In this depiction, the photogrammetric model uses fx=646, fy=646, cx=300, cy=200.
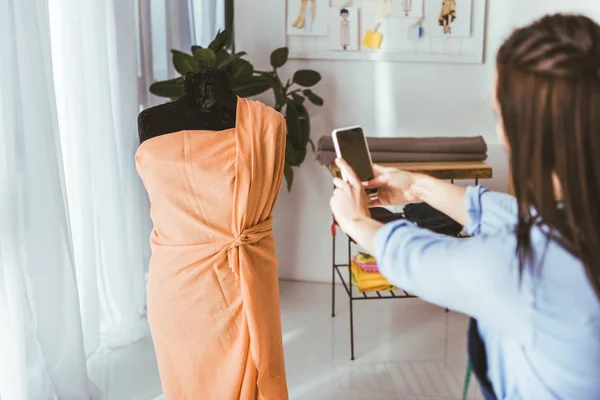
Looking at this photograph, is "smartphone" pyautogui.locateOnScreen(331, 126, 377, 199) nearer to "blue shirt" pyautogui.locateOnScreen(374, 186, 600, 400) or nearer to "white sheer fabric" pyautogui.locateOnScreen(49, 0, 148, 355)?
"blue shirt" pyautogui.locateOnScreen(374, 186, 600, 400)

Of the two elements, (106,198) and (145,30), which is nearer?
(106,198)

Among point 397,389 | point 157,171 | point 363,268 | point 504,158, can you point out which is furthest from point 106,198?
point 504,158

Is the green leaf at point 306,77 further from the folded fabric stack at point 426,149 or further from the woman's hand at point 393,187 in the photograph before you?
the woman's hand at point 393,187

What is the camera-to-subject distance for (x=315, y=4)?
305 cm

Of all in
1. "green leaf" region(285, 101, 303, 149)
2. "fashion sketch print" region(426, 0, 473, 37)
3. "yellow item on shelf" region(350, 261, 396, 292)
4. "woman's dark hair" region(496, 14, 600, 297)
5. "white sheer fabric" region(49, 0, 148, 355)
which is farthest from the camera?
"fashion sketch print" region(426, 0, 473, 37)

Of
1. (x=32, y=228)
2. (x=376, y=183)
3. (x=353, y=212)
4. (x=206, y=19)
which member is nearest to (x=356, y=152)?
(x=376, y=183)

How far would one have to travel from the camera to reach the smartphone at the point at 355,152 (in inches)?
57.8

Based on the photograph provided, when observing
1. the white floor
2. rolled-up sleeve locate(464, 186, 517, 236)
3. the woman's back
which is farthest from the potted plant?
the woman's back

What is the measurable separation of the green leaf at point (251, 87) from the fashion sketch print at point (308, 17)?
44 cm

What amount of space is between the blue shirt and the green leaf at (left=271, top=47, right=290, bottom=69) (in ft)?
6.78

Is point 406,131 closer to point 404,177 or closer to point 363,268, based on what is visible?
point 363,268

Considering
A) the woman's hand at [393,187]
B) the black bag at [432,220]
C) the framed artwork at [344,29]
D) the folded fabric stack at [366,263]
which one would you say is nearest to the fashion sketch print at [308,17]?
the framed artwork at [344,29]

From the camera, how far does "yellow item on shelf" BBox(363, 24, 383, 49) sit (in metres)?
3.04

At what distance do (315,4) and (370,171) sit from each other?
1785 mm
